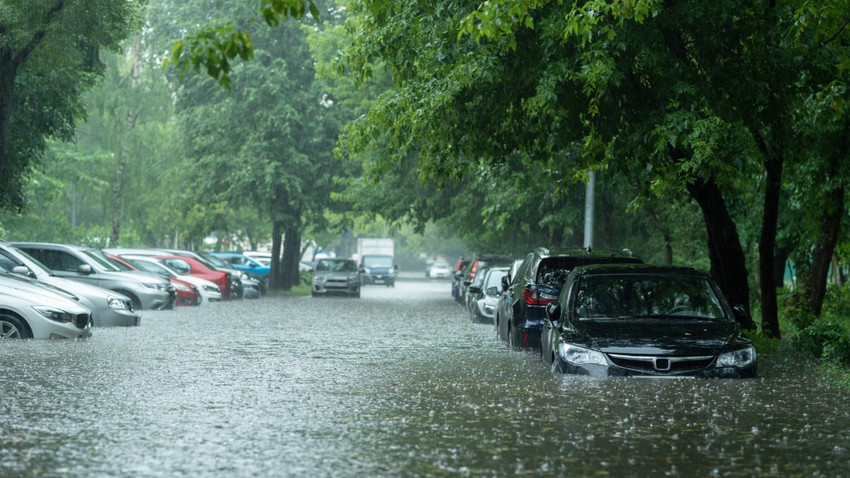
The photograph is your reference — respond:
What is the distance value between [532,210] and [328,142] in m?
16.5

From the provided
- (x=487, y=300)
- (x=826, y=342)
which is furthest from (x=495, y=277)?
(x=826, y=342)

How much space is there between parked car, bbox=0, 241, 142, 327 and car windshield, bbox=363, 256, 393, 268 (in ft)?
168

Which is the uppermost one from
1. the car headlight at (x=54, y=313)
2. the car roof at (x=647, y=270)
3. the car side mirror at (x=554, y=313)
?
the car roof at (x=647, y=270)

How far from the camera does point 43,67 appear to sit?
75.7 ft

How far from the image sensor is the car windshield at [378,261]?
239ft

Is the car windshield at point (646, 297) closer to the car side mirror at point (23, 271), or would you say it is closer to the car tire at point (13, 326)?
the car tire at point (13, 326)

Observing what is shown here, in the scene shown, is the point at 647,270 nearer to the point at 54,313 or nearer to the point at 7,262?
the point at 54,313

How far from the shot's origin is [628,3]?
13.1m

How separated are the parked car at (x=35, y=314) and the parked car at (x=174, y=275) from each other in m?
13.2

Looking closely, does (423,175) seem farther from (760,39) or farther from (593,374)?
(593,374)

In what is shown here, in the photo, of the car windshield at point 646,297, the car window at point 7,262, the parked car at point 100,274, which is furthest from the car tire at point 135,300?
the car windshield at point 646,297

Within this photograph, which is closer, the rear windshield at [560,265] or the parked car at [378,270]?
the rear windshield at [560,265]

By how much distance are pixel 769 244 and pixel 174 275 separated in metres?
18.8

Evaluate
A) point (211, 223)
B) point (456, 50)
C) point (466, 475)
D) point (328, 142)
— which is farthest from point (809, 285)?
point (211, 223)
